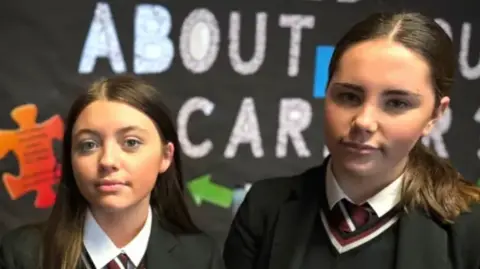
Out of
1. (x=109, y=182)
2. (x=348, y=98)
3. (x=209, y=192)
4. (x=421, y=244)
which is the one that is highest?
(x=348, y=98)

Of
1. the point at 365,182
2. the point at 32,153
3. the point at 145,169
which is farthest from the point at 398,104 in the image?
the point at 32,153

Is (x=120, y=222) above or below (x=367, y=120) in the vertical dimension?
below

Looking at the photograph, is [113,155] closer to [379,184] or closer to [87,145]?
[87,145]

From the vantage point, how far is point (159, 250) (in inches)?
37.5

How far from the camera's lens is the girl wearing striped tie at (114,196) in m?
0.86

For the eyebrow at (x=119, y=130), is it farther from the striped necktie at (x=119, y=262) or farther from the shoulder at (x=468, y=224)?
the shoulder at (x=468, y=224)

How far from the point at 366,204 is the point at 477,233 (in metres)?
0.16

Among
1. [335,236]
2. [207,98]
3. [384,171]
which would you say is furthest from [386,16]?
[207,98]

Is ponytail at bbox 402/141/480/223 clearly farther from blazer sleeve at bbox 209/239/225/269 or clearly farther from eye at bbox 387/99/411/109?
blazer sleeve at bbox 209/239/225/269

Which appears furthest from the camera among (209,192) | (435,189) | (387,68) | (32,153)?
(209,192)

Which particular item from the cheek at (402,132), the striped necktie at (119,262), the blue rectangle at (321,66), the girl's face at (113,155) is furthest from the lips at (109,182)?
the blue rectangle at (321,66)

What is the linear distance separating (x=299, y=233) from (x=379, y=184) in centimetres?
14

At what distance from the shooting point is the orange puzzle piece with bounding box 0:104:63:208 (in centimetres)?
124

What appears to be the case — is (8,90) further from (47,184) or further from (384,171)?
(384,171)
